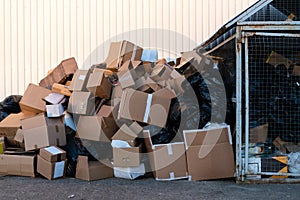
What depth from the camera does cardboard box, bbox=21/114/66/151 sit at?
15.0 feet

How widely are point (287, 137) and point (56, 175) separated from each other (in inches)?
103

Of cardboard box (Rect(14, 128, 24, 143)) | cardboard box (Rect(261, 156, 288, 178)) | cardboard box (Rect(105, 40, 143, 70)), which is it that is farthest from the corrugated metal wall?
cardboard box (Rect(261, 156, 288, 178))

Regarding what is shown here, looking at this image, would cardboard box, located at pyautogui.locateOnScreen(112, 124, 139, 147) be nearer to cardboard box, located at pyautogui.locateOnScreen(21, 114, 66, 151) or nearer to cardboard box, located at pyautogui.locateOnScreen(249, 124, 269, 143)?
cardboard box, located at pyautogui.locateOnScreen(21, 114, 66, 151)

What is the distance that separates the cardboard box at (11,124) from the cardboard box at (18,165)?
41cm

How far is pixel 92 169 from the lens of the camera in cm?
440

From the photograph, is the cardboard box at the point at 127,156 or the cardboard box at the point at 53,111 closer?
the cardboard box at the point at 127,156

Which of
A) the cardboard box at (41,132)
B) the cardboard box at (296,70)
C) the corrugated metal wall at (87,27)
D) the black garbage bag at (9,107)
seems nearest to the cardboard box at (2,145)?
the cardboard box at (41,132)

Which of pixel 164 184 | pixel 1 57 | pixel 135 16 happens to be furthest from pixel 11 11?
pixel 164 184

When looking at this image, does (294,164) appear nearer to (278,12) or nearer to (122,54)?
(278,12)

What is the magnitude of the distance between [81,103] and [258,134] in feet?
6.81

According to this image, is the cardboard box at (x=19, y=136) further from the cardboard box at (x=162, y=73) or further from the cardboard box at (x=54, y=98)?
the cardboard box at (x=162, y=73)

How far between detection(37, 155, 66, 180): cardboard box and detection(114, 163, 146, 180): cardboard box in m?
0.61

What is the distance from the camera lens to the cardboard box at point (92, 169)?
14.4 feet

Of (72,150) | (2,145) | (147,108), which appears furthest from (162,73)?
(2,145)
